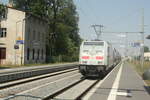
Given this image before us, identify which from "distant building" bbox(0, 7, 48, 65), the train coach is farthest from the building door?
the train coach

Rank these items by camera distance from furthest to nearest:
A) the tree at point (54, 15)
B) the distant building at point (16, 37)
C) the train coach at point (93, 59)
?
the tree at point (54, 15)
the distant building at point (16, 37)
the train coach at point (93, 59)

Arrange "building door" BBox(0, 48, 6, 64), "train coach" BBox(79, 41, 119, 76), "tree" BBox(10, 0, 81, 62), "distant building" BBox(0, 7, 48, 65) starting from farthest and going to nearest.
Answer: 1. "tree" BBox(10, 0, 81, 62)
2. "building door" BBox(0, 48, 6, 64)
3. "distant building" BBox(0, 7, 48, 65)
4. "train coach" BBox(79, 41, 119, 76)

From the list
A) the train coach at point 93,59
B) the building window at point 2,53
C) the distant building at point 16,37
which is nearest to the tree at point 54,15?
the distant building at point 16,37

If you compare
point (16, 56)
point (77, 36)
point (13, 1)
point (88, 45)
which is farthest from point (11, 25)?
point (77, 36)

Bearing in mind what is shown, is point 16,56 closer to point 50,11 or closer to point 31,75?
point 50,11

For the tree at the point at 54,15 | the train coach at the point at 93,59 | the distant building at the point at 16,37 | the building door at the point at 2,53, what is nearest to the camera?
the train coach at the point at 93,59

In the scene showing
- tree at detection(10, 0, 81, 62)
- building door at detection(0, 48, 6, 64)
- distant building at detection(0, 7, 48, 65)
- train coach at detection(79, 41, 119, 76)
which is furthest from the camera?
tree at detection(10, 0, 81, 62)

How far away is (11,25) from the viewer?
1665 inches

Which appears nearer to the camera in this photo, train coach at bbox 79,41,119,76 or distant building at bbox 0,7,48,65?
train coach at bbox 79,41,119,76

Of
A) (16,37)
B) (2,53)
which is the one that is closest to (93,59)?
(16,37)

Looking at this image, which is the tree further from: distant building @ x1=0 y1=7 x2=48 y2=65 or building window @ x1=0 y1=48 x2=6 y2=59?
building window @ x1=0 y1=48 x2=6 y2=59

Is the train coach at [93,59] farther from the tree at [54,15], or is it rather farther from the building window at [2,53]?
the tree at [54,15]

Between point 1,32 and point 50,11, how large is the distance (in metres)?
14.6

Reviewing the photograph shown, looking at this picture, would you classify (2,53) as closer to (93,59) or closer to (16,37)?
(16,37)
